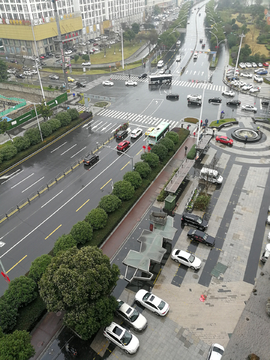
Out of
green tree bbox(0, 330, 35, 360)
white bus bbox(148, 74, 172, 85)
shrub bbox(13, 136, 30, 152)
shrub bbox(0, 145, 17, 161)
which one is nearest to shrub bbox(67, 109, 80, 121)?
shrub bbox(13, 136, 30, 152)

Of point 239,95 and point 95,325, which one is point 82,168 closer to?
point 95,325

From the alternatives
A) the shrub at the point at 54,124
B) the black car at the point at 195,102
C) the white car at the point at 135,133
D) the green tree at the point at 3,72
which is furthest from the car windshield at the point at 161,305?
the green tree at the point at 3,72

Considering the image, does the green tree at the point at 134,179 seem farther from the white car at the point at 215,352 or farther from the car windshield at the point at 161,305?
the white car at the point at 215,352

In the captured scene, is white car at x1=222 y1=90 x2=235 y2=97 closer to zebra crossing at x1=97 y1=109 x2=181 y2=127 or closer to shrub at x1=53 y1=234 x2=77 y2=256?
zebra crossing at x1=97 y1=109 x2=181 y2=127

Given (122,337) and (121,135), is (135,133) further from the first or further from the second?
(122,337)

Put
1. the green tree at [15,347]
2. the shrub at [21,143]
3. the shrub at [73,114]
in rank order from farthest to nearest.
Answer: the shrub at [73,114] < the shrub at [21,143] < the green tree at [15,347]
